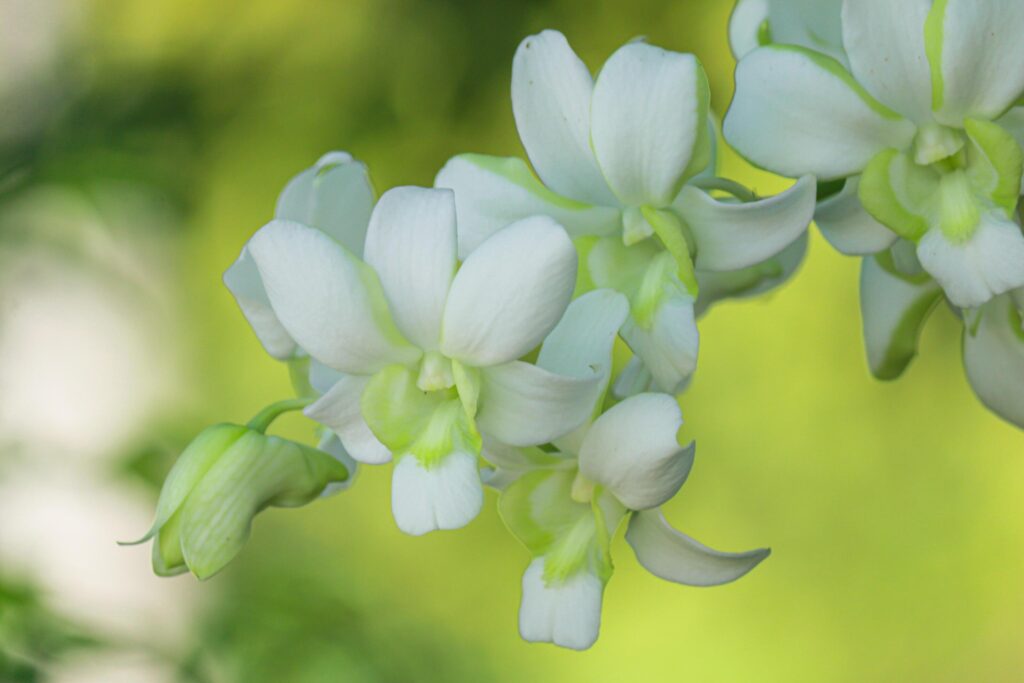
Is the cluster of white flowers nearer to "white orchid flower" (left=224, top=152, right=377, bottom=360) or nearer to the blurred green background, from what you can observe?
"white orchid flower" (left=224, top=152, right=377, bottom=360)

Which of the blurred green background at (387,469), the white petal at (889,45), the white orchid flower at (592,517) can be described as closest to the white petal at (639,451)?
the white orchid flower at (592,517)

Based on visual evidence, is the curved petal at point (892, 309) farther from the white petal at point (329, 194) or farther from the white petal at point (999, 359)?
the white petal at point (329, 194)

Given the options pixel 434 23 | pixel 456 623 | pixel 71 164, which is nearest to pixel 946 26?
Answer: pixel 71 164

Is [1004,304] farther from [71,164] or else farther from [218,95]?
[218,95]

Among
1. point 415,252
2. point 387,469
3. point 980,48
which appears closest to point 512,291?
point 415,252

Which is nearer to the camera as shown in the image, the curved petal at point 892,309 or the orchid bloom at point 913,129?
the orchid bloom at point 913,129

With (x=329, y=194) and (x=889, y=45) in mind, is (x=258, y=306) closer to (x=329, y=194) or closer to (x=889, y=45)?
(x=329, y=194)

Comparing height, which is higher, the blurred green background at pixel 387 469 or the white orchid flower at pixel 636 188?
the white orchid flower at pixel 636 188
